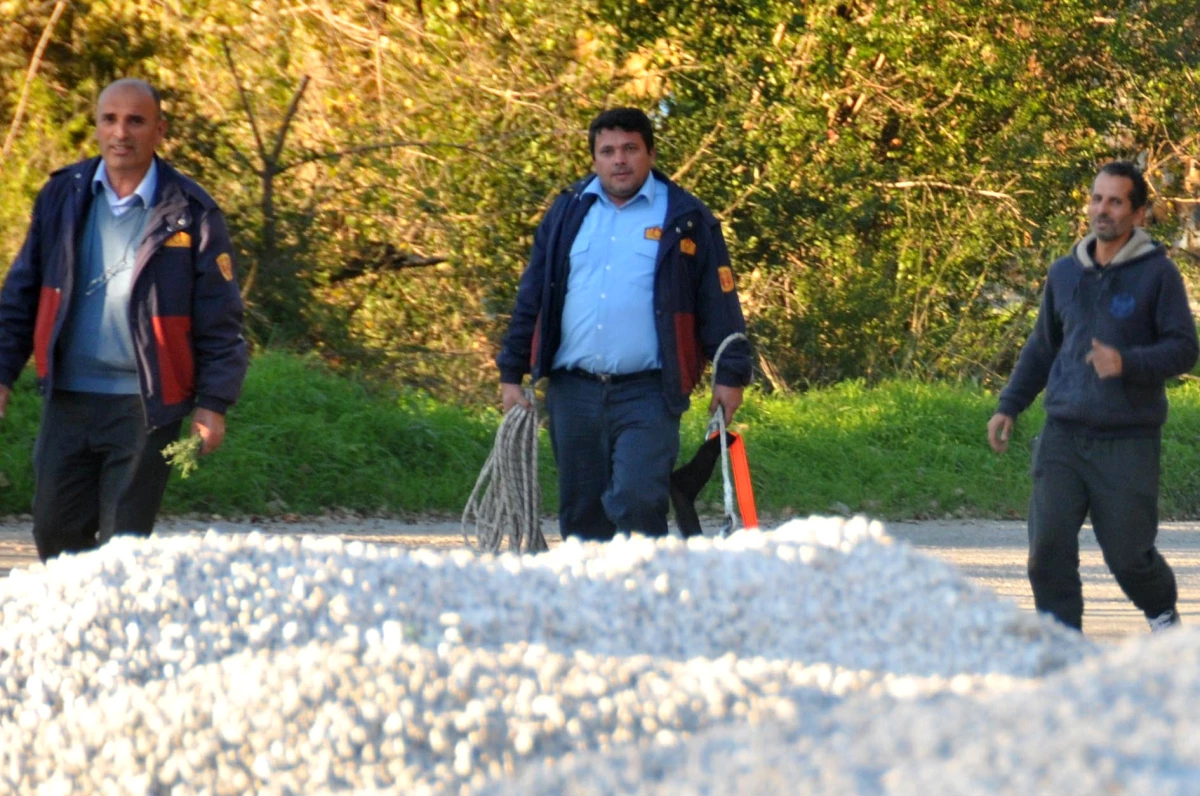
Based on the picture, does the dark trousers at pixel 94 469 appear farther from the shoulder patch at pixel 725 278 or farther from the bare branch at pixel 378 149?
the bare branch at pixel 378 149

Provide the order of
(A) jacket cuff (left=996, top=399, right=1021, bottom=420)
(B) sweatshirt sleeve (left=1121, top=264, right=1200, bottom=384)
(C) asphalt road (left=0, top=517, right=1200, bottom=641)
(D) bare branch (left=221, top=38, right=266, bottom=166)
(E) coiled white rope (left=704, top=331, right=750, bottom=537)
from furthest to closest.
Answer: (D) bare branch (left=221, top=38, right=266, bottom=166), (C) asphalt road (left=0, top=517, right=1200, bottom=641), (A) jacket cuff (left=996, top=399, right=1021, bottom=420), (B) sweatshirt sleeve (left=1121, top=264, right=1200, bottom=384), (E) coiled white rope (left=704, top=331, right=750, bottom=537)

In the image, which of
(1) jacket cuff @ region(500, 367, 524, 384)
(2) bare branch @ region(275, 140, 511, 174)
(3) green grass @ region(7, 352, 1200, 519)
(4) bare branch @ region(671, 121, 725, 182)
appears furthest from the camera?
(4) bare branch @ region(671, 121, 725, 182)

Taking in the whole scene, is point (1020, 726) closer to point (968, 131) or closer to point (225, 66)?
point (225, 66)

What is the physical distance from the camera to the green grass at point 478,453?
9.33 metres

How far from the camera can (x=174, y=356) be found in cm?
490

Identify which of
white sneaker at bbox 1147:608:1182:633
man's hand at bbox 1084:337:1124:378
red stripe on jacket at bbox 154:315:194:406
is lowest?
white sneaker at bbox 1147:608:1182:633

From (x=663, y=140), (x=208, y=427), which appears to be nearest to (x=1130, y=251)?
(x=208, y=427)

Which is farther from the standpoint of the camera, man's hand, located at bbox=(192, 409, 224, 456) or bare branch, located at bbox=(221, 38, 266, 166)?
bare branch, located at bbox=(221, 38, 266, 166)

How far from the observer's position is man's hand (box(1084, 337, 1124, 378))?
5293 millimetres

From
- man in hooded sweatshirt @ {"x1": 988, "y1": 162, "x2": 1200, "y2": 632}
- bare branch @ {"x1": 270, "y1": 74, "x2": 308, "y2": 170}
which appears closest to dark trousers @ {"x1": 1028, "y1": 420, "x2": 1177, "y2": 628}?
man in hooded sweatshirt @ {"x1": 988, "y1": 162, "x2": 1200, "y2": 632}

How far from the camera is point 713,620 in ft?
11.1

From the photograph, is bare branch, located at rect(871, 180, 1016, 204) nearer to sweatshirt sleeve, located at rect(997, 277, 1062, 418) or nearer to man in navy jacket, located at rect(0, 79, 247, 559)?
sweatshirt sleeve, located at rect(997, 277, 1062, 418)

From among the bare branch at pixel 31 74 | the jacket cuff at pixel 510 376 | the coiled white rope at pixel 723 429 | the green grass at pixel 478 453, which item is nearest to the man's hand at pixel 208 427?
the jacket cuff at pixel 510 376

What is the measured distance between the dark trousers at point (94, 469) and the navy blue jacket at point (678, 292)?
1.45 meters
